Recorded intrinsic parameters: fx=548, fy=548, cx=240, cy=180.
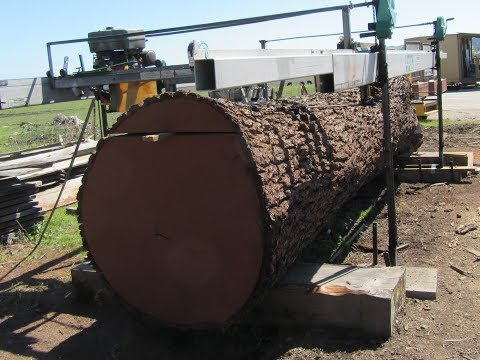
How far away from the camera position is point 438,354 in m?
3.42

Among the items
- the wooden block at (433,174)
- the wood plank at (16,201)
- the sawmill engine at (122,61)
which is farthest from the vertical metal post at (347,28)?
the wood plank at (16,201)

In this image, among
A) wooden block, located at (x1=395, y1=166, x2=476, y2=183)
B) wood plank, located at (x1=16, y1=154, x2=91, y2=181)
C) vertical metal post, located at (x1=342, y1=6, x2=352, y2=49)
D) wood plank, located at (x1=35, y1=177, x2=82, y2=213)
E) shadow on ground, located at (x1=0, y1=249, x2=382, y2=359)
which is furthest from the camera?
wooden block, located at (x1=395, y1=166, x2=476, y2=183)

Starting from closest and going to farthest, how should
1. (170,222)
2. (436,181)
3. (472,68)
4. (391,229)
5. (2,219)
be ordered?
(170,222) < (391,229) < (2,219) < (436,181) < (472,68)

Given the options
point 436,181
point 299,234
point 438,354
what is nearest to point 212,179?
point 299,234

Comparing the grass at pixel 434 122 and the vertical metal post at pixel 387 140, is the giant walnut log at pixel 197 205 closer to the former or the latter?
the vertical metal post at pixel 387 140

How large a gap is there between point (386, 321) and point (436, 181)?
5055 mm

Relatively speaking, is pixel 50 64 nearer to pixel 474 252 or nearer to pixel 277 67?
pixel 277 67

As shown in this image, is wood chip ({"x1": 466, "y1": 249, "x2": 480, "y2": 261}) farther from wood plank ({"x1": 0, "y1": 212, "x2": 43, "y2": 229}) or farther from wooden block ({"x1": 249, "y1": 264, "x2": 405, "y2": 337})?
wood plank ({"x1": 0, "y1": 212, "x2": 43, "y2": 229})

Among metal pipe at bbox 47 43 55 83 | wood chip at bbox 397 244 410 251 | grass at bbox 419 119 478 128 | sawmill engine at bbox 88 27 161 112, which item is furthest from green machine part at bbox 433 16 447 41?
grass at bbox 419 119 478 128

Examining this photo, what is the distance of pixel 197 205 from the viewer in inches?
139

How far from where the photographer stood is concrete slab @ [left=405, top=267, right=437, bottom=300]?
4230 millimetres

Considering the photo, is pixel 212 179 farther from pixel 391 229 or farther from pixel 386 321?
pixel 391 229

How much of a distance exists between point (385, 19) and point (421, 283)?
2.09 meters

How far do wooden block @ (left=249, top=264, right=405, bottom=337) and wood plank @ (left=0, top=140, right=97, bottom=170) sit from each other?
491 centimetres
